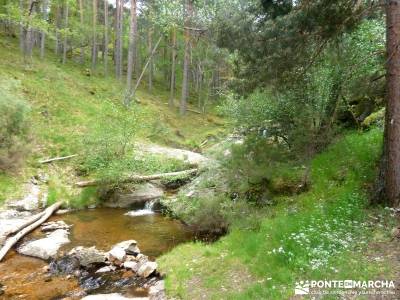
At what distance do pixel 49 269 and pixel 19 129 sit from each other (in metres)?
8.06

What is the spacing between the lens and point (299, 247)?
7418mm

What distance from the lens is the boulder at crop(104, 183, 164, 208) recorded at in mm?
16189

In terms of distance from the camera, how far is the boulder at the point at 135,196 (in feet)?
53.1

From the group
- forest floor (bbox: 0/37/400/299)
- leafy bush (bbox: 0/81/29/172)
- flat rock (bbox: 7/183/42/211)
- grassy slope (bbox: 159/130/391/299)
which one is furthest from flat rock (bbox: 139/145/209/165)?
grassy slope (bbox: 159/130/391/299)

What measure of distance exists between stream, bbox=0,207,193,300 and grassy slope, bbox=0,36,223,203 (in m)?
3.55

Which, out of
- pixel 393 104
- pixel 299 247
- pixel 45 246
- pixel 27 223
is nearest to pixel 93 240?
pixel 45 246

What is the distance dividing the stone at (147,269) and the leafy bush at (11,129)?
30.2 ft

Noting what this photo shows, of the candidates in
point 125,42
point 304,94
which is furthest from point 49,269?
point 125,42

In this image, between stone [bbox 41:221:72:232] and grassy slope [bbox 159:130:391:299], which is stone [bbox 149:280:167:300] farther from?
stone [bbox 41:221:72:232]

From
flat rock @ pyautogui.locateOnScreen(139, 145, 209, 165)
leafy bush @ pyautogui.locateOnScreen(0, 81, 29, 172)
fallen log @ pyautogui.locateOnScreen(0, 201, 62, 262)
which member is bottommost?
fallen log @ pyautogui.locateOnScreen(0, 201, 62, 262)

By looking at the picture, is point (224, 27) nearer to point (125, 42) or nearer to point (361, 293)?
point (361, 293)

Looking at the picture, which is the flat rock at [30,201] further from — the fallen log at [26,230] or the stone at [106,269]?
the stone at [106,269]

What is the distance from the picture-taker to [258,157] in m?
10.4

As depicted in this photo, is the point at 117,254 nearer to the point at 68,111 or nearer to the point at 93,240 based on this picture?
the point at 93,240
